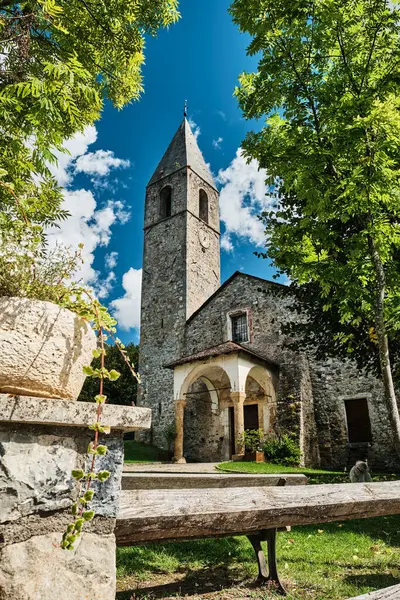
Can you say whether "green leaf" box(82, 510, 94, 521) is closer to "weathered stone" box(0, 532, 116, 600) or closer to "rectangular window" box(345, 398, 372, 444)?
"weathered stone" box(0, 532, 116, 600)

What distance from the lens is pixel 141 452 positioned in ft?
51.6

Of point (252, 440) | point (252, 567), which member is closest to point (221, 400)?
point (252, 440)

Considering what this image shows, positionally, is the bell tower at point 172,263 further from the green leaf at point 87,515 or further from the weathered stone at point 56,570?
the green leaf at point 87,515

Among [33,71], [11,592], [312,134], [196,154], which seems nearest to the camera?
[11,592]

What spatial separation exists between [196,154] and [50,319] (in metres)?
23.8

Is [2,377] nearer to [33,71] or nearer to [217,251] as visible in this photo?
[33,71]

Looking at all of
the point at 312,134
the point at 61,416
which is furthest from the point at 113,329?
the point at 312,134

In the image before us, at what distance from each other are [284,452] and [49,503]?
11519 mm

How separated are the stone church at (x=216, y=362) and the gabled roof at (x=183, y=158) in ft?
0.32

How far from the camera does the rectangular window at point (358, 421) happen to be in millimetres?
12492

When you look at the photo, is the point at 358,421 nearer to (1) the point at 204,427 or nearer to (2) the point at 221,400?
(2) the point at 221,400

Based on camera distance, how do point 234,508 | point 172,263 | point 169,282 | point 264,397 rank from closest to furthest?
point 234,508 < point 264,397 < point 169,282 < point 172,263

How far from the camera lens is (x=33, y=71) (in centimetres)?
409

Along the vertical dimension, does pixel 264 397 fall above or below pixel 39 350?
above
